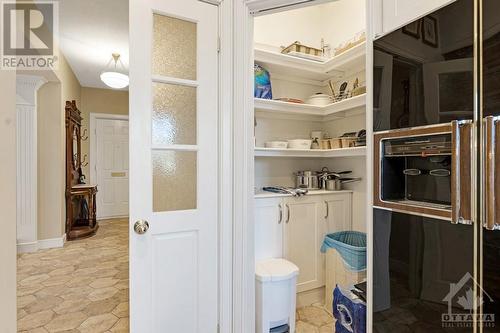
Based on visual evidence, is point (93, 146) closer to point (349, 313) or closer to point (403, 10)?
point (349, 313)

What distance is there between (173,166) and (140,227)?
37 cm

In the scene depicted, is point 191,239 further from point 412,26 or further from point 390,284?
point 412,26

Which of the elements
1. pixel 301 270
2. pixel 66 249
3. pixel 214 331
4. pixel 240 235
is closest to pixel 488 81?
pixel 240 235

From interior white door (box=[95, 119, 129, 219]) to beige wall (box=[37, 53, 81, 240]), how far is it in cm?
178

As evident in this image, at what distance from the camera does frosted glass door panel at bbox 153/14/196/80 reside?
1.52 meters

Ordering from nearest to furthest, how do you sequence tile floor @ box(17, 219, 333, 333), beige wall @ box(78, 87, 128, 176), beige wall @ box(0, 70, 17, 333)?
beige wall @ box(0, 70, 17, 333)
tile floor @ box(17, 219, 333, 333)
beige wall @ box(78, 87, 128, 176)

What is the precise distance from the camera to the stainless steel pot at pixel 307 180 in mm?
2789

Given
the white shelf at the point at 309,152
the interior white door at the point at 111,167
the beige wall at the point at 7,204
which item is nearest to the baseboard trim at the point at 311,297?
the white shelf at the point at 309,152

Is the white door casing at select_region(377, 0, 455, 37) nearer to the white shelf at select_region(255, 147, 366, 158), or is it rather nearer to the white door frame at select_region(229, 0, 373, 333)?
the white door frame at select_region(229, 0, 373, 333)

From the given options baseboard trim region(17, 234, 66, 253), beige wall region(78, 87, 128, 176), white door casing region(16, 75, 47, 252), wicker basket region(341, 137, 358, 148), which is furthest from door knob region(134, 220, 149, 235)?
beige wall region(78, 87, 128, 176)

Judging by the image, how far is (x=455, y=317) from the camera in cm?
97

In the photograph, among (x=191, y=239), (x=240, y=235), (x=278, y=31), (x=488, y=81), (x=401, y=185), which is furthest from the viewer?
(x=278, y=31)

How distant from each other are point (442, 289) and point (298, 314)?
1.64m

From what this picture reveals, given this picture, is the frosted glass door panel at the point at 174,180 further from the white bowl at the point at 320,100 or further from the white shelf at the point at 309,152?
the white bowl at the point at 320,100
